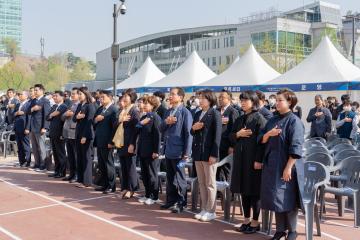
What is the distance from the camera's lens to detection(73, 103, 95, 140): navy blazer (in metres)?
9.98

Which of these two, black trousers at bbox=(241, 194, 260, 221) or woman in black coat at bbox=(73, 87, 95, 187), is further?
woman in black coat at bbox=(73, 87, 95, 187)

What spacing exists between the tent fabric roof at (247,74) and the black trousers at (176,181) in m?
13.8

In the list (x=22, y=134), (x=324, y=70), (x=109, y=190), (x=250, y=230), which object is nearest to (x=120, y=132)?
(x=109, y=190)

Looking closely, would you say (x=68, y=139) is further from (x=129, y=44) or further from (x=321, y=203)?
(x=129, y=44)

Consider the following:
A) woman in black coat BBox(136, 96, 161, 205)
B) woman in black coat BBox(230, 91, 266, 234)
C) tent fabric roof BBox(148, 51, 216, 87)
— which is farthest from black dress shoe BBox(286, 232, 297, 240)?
tent fabric roof BBox(148, 51, 216, 87)

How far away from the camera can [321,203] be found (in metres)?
7.46

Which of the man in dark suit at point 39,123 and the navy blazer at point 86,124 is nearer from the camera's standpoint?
the navy blazer at point 86,124

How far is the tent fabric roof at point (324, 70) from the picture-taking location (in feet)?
58.9

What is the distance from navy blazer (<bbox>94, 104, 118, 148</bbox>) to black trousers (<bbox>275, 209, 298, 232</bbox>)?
4240 millimetres

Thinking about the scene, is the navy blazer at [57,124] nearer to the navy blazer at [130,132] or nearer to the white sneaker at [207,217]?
the navy blazer at [130,132]

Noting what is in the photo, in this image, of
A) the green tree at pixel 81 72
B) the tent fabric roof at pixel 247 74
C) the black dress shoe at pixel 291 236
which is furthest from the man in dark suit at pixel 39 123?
the green tree at pixel 81 72

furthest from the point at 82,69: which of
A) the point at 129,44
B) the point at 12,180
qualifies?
the point at 12,180

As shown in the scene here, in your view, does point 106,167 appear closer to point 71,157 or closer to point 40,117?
point 71,157

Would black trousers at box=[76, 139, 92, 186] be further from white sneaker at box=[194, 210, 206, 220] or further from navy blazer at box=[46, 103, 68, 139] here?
white sneaker at box=[194, 210, 206, 220]
